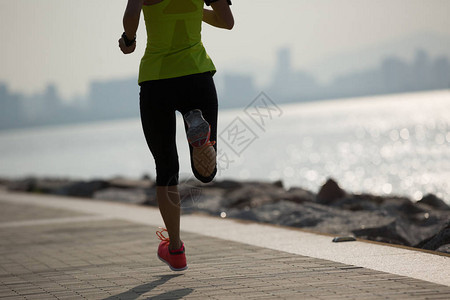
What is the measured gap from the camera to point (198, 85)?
15.1 feet

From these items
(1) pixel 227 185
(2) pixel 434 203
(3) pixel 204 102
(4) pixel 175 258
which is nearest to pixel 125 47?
(3) pixel 204 102

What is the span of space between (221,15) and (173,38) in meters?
0.36

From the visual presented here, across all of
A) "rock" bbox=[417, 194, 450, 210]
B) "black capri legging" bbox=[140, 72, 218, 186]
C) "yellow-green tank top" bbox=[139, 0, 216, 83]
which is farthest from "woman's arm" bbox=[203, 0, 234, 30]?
"rock" bbox=[417, 194, 450, 210]

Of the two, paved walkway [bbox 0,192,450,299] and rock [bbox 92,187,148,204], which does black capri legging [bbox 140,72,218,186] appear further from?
rock [bbox 92,187,148,204]

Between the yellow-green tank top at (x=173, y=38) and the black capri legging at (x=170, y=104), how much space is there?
57mm

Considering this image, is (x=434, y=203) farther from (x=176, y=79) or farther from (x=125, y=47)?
(x=125, y=47)

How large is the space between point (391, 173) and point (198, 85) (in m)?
39.4

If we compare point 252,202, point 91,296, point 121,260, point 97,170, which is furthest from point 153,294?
point 97,170

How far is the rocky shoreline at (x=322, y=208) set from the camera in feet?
24.9

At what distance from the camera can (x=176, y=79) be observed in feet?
15.1

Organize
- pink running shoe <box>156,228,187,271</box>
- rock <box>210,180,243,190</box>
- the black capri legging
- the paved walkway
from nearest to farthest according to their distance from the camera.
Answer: the paved walkway → the black capri legging → pink running shoe <box>156,228,187,271</box> → rock <box>210,180,243,190</box>

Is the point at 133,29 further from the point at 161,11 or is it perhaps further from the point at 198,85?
the point at 198,85

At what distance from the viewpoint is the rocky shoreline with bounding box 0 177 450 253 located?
7.58 m

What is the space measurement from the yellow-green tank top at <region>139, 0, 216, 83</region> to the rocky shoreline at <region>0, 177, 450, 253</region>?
8.15 ft
